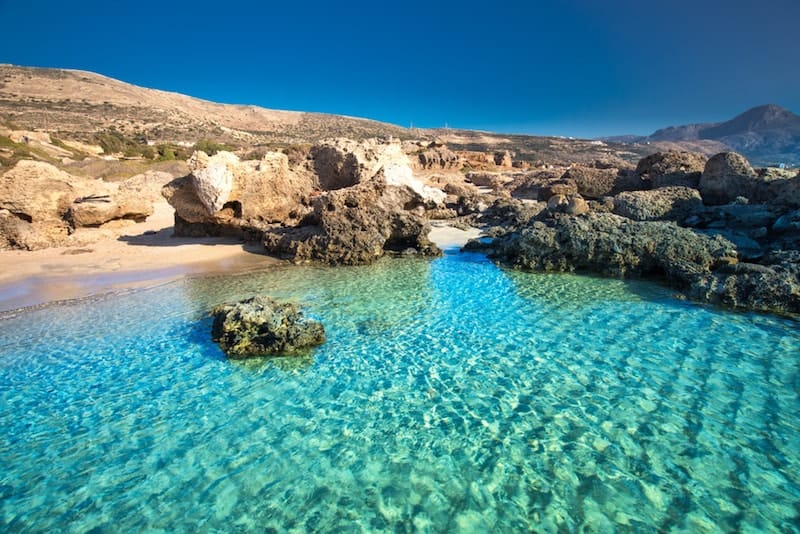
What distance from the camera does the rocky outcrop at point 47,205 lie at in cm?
1088

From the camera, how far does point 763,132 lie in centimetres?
12800

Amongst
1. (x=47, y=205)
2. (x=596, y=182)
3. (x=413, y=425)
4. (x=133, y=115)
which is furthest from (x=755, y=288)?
(x=133, y=115)

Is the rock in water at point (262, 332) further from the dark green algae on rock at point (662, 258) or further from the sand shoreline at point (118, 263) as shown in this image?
the dark green algae on rock at point (662, 258)

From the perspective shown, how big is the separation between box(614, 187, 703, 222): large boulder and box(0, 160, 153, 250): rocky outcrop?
15.3 metres

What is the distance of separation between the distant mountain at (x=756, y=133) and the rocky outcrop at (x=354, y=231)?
379 ft

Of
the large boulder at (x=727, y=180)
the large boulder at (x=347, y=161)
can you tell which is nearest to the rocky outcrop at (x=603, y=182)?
the large boulder at (x=727, y=180)

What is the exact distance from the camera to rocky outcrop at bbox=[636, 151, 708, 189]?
14.5 meters

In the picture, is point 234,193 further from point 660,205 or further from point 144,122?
point 144,122

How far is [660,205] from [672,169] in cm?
521

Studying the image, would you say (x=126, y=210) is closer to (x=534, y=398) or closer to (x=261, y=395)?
(x=261, y=395)

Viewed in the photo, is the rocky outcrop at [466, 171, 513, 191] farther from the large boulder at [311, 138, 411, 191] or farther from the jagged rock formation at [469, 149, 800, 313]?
the large boulder at [311, 138, 411, 191]

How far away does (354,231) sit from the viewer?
35.7 ft

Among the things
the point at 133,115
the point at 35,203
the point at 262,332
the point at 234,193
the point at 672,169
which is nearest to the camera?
the point at 262,332

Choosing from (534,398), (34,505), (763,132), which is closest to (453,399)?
(534,398)
